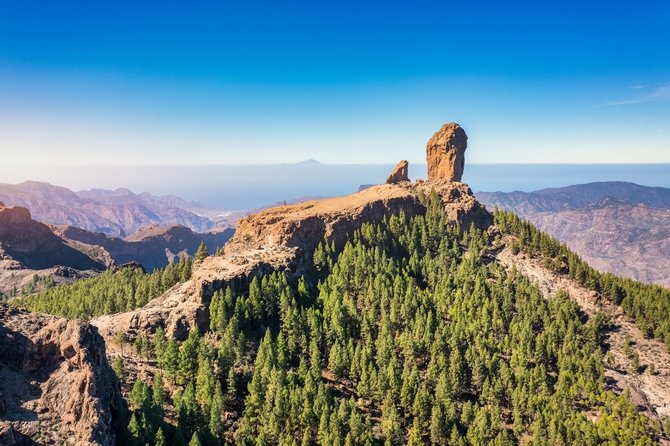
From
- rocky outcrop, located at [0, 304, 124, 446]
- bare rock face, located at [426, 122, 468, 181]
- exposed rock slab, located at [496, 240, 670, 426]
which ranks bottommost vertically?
exposed rock slab, located at [496, 240, 670, 426]

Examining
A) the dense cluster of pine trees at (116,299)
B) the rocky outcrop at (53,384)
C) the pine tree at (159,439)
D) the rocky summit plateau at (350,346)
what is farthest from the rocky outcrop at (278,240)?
the rocky outcrop at (53,384)

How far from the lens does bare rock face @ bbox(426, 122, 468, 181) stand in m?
193

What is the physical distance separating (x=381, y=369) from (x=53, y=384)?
59.4 metres

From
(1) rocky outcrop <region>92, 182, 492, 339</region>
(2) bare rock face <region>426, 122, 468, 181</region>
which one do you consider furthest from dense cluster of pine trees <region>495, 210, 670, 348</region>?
(2) bare rock face <region>426, 122, 468, 181</region>

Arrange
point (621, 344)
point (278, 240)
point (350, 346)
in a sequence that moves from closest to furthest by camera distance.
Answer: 1. point (350, 346)
2. point (621, 344)
3. point (278, 240)

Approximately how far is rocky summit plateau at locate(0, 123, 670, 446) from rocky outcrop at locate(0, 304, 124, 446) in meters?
0.21

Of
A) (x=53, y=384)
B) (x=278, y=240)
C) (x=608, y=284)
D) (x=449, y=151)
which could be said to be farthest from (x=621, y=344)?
(x=53, y=384)

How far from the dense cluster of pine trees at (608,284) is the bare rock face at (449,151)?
38534 mm

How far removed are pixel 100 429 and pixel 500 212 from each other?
154872mm

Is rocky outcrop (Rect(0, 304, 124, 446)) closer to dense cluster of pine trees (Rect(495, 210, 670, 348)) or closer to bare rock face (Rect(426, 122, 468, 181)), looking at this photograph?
dense cluster of pine trees (Rect(495, 210, 670, 348))

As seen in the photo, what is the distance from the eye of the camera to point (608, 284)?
430ft

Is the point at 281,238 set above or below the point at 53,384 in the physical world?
above

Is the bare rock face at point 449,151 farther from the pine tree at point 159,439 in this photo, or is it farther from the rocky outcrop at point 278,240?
the pine tree at point 159,439

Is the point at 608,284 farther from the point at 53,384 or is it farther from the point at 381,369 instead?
the point at 53,384
